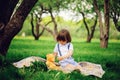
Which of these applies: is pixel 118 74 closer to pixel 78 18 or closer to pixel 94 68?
pixel 94 68

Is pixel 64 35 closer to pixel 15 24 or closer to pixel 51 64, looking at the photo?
pixel 51 64

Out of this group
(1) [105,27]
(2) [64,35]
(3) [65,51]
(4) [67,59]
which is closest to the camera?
(2) [64,35]

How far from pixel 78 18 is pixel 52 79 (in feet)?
140

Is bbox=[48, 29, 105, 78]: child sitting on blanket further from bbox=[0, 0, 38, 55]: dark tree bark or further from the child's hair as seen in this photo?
bbox=[0, 0, 38, 55]: dark tree bark

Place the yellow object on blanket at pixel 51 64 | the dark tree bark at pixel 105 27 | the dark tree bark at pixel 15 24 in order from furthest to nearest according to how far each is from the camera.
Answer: the dark tree bark at pixel 105 27, the dark tree bark at pixel 15 24, the yellow object on blanket at pixel 51 64

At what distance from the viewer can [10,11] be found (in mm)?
10398

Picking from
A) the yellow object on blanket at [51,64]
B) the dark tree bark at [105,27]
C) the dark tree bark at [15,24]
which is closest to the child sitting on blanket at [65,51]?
the yellow object on blanket at [51,64]

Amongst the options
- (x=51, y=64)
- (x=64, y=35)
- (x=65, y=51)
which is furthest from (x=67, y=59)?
(x=64, y=35)

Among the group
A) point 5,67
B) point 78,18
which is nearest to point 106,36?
point 5,67

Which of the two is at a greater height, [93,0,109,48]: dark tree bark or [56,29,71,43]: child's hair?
[56,29,71,43]: child's hair

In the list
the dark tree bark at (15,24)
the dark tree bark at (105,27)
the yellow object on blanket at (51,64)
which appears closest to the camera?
the yellow object on blanket at (51,64)

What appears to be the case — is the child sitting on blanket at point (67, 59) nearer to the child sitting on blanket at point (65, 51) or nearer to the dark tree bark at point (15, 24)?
the child sitting on blanket at point (65, 51)

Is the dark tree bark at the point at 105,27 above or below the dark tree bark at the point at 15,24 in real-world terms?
below

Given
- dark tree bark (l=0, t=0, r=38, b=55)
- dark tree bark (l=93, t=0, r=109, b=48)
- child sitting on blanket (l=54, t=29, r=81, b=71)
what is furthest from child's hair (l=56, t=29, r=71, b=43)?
dark tree bark (l=93, t=0, r=109, b=48)
